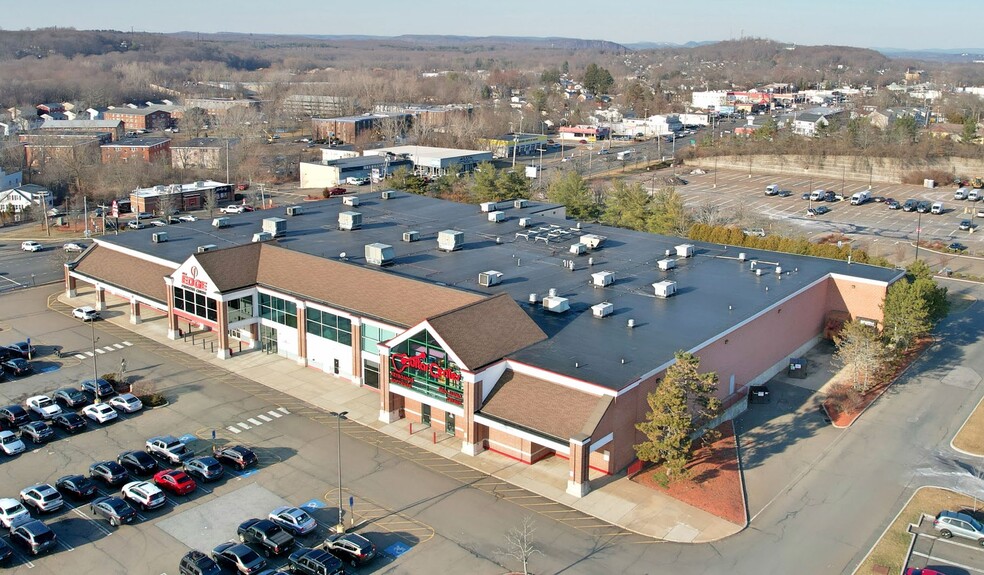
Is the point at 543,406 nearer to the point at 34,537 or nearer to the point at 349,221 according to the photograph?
the point at 34,537

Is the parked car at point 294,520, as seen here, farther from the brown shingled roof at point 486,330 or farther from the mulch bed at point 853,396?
the mulch bed at point 853,396

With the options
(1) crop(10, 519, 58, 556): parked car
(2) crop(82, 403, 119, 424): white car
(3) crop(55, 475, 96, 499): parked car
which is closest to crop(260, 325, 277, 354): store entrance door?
(2) crop(82, 403, 119, 424): white car

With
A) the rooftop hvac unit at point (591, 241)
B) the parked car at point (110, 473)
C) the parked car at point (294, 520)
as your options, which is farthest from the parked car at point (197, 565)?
the rooftop hvac unit at point (591, 241)

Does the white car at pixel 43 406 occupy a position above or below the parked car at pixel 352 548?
above

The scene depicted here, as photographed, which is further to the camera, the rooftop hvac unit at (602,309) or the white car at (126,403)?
the rooftop hvac unit at (602,309)

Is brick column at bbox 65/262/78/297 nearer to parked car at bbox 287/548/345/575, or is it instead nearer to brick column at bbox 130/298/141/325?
brick column at bbox 130/298/141/325

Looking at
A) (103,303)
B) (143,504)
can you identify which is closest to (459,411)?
(143,504)

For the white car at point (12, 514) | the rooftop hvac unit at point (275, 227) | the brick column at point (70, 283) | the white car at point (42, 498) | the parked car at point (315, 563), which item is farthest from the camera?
the brick column at point (70, 283)

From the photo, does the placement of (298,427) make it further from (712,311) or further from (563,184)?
(563,184)
